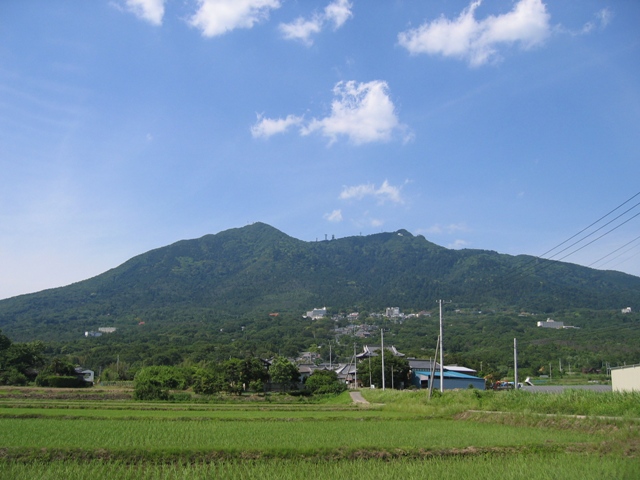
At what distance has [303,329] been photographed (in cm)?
11650

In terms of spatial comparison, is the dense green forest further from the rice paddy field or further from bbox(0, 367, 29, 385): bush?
the rice paddy field

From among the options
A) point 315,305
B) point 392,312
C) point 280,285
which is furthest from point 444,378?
point 280,285

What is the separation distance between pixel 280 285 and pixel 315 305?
12862 mm

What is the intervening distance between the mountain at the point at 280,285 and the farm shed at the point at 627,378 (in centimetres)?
9239

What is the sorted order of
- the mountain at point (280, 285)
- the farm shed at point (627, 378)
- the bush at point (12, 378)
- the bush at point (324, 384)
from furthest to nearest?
the mountain at point (280, 285) < the bush at point (12, 378) < the bush at point (324, 384) < the farm shed at point (627, 378)

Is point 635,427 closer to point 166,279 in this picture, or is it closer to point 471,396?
point 471,396

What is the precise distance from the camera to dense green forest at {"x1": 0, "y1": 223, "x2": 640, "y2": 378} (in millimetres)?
74875

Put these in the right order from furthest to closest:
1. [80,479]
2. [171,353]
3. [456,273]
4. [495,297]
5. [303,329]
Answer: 1. [456,273]
2. [495,297]
3. [303,329]
4. [171,353]
5. [80,479]

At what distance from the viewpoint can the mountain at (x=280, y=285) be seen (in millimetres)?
120688

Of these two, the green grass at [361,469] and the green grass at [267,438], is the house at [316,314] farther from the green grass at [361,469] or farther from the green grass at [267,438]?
the green grass at [361,469]

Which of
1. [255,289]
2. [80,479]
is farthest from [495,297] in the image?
[80,479]

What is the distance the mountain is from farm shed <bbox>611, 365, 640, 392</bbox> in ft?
303

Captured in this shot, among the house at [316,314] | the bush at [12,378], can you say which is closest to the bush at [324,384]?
the bush at [12,378]

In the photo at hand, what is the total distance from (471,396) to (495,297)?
111 m
